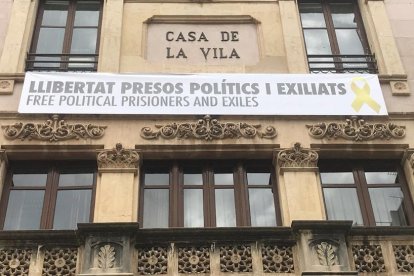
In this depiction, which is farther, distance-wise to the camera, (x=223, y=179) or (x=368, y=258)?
(x=223, y=179)

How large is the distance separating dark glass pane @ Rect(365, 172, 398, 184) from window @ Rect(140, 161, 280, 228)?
6.83 ft

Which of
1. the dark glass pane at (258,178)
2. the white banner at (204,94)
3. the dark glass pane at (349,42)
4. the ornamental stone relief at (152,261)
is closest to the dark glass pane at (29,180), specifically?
the white banner at (204,94)

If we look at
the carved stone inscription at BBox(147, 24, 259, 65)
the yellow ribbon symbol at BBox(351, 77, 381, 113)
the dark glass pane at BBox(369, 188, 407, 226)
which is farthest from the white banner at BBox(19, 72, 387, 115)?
the dark glass pane at BBox(369, 188, 407, 226)

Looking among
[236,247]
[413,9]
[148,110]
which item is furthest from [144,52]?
[413,9]

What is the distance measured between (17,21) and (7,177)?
433 cm

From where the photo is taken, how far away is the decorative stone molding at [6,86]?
48.5 feet

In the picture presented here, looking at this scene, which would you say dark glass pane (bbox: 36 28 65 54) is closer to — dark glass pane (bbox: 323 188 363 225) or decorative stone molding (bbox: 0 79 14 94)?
decorative stone molding (bbox: 0 79 14 94)

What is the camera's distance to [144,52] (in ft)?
52.4

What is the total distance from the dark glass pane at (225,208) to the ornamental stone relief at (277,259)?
1.08m

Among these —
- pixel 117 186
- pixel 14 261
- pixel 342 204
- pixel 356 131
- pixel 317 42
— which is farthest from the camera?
pixel 317 42

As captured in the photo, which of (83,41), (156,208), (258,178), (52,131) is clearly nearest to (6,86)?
(52,131)

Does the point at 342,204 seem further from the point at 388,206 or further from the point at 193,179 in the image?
the point at 193,179

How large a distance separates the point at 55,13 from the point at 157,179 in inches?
228

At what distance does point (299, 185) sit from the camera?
13.4 m
